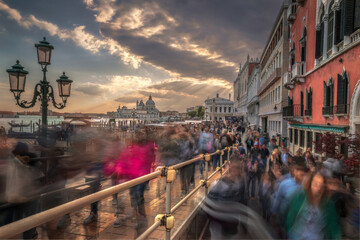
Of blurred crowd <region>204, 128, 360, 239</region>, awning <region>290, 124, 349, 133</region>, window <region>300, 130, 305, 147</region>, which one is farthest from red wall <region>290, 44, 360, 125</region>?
blurred crowd <region>204, 128, 360, 239</region>

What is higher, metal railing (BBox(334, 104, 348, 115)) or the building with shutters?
the building with shutters

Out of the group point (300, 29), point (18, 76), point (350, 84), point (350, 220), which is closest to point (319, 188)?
point (350, 220)

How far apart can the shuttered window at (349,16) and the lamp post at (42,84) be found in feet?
36.9

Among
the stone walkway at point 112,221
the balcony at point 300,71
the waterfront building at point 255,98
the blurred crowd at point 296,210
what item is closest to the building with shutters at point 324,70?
the balcony at point 300,71

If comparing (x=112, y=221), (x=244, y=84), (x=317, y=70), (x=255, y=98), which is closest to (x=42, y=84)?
(x=112, y=221)

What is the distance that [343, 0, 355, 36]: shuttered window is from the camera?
8953 millimetres

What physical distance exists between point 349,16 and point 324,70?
3570mm

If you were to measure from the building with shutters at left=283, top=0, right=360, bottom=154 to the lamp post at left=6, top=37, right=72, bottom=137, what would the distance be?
35.4ft

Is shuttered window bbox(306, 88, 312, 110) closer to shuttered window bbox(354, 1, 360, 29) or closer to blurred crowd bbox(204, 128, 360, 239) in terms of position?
shuttered window bbox(354, 1, 360, 29)

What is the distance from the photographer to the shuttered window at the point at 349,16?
29.4ft

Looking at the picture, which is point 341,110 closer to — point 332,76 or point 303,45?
point 332,76

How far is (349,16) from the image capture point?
9.05 meters

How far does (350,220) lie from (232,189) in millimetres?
1856

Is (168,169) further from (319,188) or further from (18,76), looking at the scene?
(18,76)
